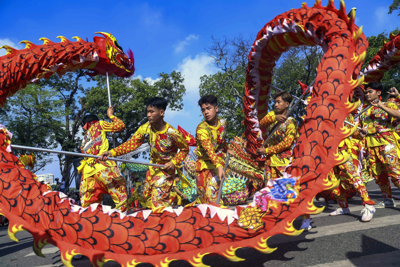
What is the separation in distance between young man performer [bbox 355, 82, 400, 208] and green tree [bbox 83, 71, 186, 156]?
1590 cm

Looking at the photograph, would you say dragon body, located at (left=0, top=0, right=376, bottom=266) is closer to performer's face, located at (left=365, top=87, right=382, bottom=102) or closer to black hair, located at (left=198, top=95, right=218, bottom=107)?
black hair, located at (left=198, top=95, right=218, bottom=107)

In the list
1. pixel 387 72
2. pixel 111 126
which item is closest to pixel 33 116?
pixel 111 126

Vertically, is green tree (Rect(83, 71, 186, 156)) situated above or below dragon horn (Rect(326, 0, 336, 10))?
above

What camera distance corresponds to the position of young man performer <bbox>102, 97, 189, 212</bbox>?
377 centimetres

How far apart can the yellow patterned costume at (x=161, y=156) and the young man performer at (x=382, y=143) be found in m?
3.06

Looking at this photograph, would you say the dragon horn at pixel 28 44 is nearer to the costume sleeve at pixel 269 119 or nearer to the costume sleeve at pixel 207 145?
the costume sleeve at pixel 207 145

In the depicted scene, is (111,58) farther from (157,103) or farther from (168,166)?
(168,166)

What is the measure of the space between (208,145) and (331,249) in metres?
1.84

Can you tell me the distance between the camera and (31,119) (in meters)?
16.9

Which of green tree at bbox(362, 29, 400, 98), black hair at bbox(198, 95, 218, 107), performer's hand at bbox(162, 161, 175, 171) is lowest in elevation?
performer's hand at bbox(162, 161, 175, 171)

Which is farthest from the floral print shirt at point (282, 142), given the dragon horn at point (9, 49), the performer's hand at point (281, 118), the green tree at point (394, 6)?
the green tree at point (394, 6)

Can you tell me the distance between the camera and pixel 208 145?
3.76 meters

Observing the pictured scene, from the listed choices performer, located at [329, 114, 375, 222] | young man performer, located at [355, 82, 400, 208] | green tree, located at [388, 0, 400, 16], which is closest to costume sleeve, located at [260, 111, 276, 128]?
performer, located at [329, 114, 375, 222]

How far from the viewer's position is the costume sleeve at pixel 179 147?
3.85 m
